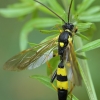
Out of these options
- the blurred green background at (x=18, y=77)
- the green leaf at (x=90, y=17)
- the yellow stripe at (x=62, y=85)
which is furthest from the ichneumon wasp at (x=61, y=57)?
the blurred green background at (x=18, y=77)

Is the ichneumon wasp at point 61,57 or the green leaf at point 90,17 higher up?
the green leaf at point 90,17

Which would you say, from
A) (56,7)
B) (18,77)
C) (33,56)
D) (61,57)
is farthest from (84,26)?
(18,77)

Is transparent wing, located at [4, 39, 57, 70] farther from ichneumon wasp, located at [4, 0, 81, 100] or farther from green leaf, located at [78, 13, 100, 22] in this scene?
green leaf, located at [78, 13, 100, 22]

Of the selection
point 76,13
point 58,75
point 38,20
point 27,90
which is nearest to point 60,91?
point 58,75

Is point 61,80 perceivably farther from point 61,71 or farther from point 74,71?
point 74,71

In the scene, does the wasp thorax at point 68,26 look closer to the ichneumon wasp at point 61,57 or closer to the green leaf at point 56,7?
the ichneumon wasp at point 61,57

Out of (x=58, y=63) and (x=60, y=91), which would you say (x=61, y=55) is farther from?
(x=60, y=91)

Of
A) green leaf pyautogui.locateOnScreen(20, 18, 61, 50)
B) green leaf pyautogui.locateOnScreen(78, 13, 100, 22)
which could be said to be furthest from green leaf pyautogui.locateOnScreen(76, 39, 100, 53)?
green leaf pyautogui.locateOnScreen(20, 18, 61, 50)
